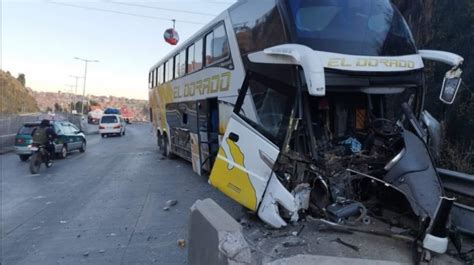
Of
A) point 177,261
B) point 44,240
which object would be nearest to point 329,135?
point 177,261

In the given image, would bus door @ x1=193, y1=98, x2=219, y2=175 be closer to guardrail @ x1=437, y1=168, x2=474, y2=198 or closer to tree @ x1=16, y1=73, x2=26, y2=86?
guardrail @ x1=437, y1=168, x2=474, y2=198

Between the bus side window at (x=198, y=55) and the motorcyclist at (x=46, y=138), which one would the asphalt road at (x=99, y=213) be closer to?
the motorcyclist at (x=46, y=138)

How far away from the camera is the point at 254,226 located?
4871 millimetres

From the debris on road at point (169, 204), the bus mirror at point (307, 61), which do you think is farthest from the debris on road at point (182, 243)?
the bus mirror at point (307, 61)

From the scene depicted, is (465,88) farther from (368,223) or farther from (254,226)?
(254,226)

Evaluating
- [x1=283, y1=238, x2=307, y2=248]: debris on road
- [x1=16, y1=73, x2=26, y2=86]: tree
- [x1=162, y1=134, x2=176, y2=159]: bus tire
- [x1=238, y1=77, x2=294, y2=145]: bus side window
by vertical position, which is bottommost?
[x1=162, y1=134, x2=176, y2=159]: bus tire

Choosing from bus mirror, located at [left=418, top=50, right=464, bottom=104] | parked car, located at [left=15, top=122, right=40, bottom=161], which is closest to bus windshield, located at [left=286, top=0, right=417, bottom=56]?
bus mirror, located at [left=418, top=50, right=464, bottom=104]

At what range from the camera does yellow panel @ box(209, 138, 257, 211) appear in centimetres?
493

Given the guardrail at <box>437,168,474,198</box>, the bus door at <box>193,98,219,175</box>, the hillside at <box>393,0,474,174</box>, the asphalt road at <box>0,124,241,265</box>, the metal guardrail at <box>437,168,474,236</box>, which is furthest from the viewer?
the bus door at <box>193,98,219,175</box>

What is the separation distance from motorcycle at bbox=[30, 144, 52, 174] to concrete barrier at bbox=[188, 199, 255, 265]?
1063 cm

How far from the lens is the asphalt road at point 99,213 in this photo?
5484 mm

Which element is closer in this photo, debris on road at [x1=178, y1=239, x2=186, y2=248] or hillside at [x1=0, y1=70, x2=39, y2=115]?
debris on road at [x1=178, y1=239, x2=186, y2=248]

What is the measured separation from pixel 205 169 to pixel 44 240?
4173mm

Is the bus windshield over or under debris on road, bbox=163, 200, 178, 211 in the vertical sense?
over
